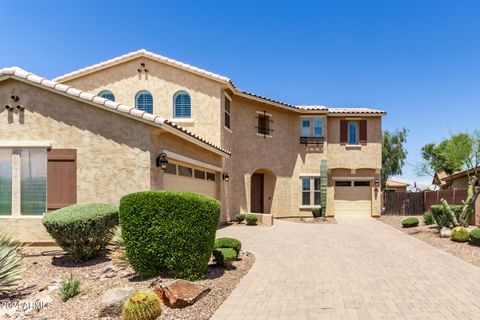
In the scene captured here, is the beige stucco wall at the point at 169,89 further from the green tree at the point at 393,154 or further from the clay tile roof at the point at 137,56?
the green tree at the point at 393,154

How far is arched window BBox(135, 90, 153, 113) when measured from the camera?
64.4 feet

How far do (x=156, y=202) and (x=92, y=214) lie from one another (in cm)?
308

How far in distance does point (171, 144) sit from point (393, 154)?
36.1m

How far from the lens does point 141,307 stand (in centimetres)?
582

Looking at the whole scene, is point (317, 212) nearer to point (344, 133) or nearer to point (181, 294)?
point (344, 133)

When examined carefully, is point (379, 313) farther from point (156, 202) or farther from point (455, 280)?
point (156, 202)

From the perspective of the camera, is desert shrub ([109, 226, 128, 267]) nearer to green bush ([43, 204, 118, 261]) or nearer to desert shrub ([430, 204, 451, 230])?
green bush ([43, 204, 118, 261])

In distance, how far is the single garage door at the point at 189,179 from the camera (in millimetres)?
13938

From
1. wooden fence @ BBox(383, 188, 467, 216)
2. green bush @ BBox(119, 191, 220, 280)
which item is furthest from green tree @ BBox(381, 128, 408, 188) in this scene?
green bush @ BBox(119, 191, 220, 280)

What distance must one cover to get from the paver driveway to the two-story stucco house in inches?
199

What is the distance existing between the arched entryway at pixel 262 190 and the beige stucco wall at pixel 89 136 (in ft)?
43.7

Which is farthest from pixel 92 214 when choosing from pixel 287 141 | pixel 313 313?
pixel 287 141

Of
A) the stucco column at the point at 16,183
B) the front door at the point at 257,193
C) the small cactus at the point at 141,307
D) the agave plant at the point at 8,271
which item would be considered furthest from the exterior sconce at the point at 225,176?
the small cactus at the point at 141,307

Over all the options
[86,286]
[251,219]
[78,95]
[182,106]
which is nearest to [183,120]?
[182,106]
